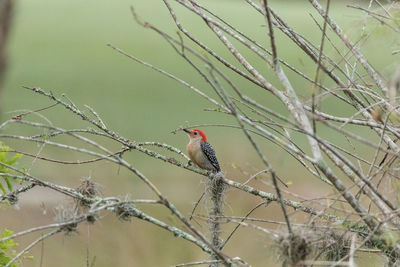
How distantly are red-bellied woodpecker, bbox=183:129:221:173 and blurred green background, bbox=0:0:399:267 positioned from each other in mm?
764

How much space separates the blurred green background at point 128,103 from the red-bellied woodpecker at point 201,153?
76 cm

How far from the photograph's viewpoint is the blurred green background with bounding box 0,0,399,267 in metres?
9.14

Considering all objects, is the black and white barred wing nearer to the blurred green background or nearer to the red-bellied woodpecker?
the red-bellied woodpecker

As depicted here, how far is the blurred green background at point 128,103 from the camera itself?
30.0 feet

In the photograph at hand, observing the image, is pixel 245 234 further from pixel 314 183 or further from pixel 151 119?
pixel 151 119

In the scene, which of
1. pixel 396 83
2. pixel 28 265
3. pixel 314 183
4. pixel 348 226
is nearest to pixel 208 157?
pixel 348 226

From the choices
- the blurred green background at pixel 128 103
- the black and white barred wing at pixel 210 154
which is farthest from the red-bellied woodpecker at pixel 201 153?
the blurred green background at pixel 128 103

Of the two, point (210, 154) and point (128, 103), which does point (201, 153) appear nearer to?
point (210, 154)

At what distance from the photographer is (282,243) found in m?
Result: 2.36

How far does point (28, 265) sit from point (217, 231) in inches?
234

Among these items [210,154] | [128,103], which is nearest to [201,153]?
[210,154]

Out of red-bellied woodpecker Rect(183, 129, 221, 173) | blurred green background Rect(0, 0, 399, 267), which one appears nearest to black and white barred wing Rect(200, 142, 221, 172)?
red-bellied woodpecker Rect(183, 129, 221, 173)

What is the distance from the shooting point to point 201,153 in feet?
18.1

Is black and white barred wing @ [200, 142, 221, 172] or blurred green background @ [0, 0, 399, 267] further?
blurred green background @ [0, 0, 399, 267]
